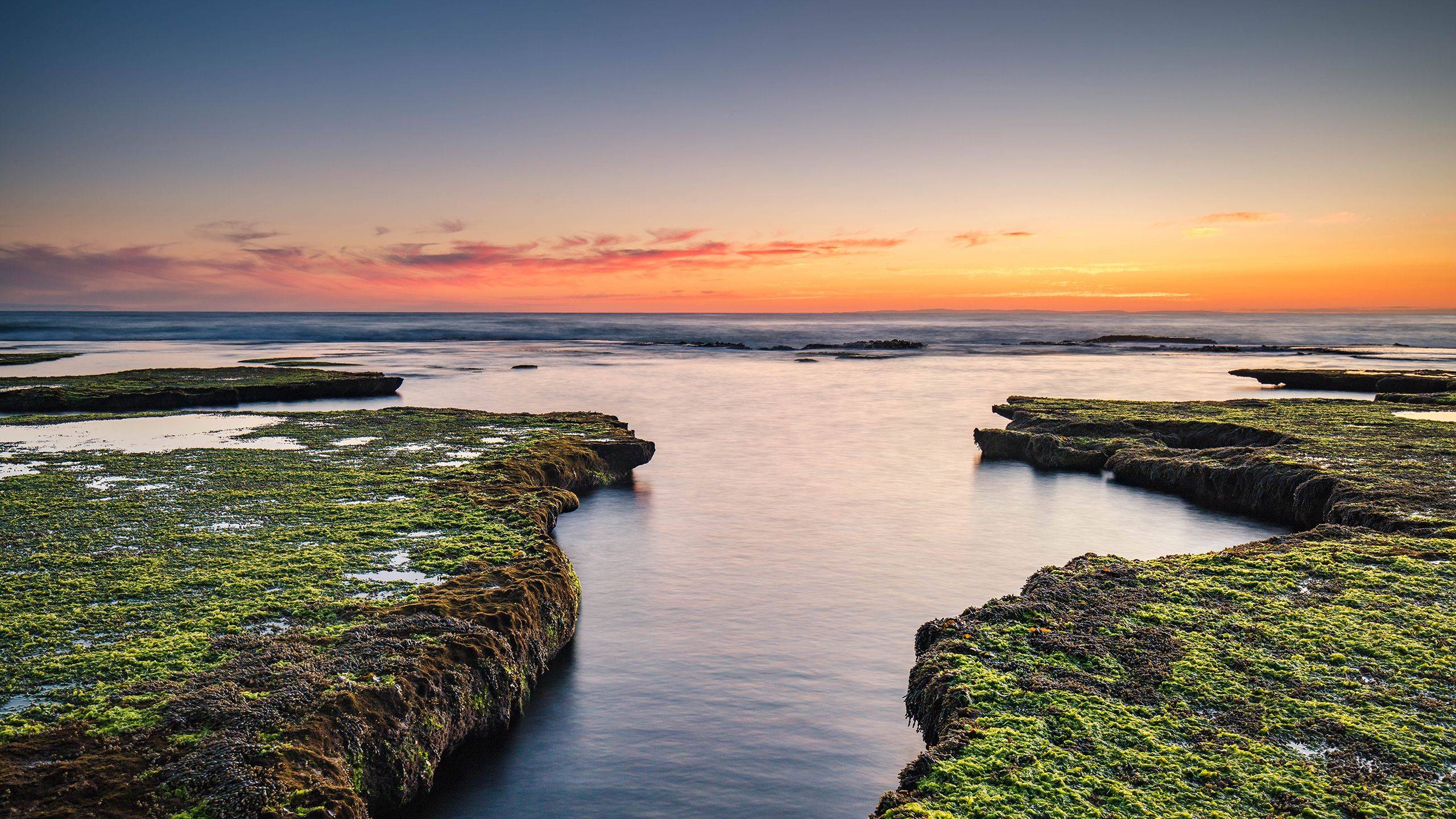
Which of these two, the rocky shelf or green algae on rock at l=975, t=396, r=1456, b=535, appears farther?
green algae on rock at l=975, t=396, r=1456, b=535

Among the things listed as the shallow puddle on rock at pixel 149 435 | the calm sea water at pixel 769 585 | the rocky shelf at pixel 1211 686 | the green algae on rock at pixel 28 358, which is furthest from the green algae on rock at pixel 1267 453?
the green algae on rock at pixel 28 358

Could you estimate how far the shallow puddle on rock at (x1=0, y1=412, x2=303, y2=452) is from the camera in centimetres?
2042

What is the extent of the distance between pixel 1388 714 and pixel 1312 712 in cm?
55

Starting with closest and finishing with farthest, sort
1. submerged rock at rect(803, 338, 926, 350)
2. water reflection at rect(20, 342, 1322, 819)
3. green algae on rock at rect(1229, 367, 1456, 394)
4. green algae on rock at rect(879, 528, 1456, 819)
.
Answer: green algae on rock at rect(879, 528, 1456, 819) < water reflection at rect(20, 342, 1322, 819) < green algae on rock at rect(1229, 367, 1456, 394) < submerged rock at rect(803, 338, 926, 350)

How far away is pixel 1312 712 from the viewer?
265 inches

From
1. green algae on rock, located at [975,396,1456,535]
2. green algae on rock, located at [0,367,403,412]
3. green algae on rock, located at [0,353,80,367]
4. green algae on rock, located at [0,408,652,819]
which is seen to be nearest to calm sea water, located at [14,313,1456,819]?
green algae on rock, located at [975,396,1456,535]

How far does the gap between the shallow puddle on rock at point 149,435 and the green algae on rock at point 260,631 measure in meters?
3.85

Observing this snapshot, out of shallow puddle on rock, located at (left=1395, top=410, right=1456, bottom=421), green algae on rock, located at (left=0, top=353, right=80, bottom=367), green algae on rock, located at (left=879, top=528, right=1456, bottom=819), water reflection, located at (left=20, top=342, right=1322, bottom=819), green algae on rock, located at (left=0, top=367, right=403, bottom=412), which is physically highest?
green algae on rock, located at (left=0, top=353, right=80, bottom=367)

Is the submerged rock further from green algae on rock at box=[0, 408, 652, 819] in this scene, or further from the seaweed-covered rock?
green algae on rock at box=[0, 408, 652, 819]

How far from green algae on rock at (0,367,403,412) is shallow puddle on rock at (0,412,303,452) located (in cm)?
503

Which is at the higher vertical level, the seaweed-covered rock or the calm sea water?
the seaweed-covered rock

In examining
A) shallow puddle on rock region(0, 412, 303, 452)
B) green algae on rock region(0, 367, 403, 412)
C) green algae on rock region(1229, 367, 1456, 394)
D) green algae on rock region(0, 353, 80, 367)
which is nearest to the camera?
shallow puddle on rock region(0, 412, 303, 452)

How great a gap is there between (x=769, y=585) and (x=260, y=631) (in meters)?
7.88

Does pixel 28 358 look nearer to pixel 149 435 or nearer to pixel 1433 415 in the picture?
pixel 149 435
